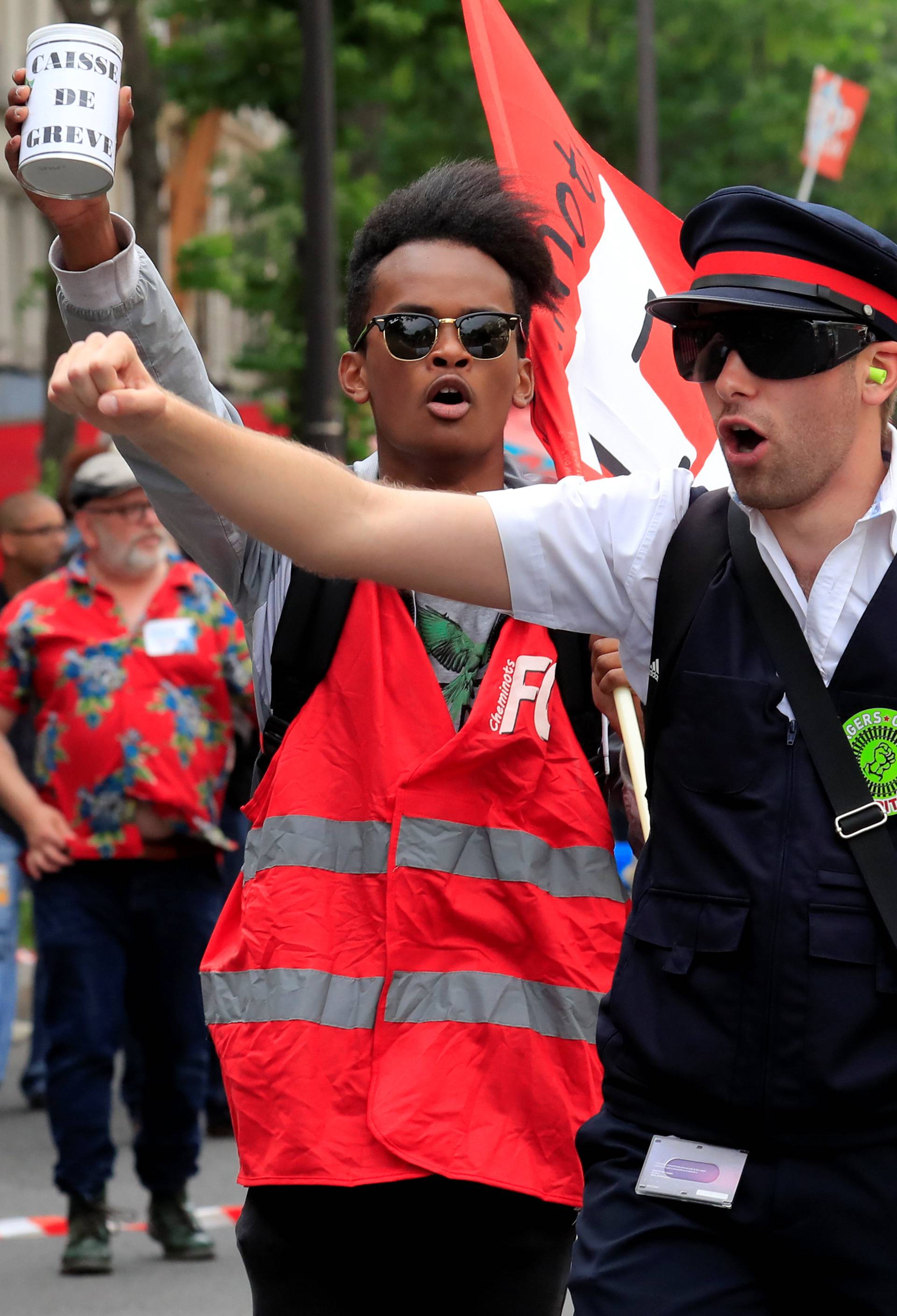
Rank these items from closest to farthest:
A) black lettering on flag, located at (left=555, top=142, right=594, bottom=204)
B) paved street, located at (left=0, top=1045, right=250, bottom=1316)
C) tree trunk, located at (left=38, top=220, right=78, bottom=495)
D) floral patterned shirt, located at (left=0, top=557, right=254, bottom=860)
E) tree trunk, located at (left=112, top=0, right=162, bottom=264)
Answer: black lettering on flag, located at (left=555, top=142, right=594, bottom=204)
paved street, located at (left=0, top=1045, right=250, bottom=1316)
floral patterned shirt, located at (left=0, top=557, right=254, bottom=860)
tree trunk, located at (left=112, top=0, right=162, bottom=264)
tree trunk, located at (left=38, top=220, right=78, bottom=495)

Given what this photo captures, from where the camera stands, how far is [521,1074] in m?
3.08

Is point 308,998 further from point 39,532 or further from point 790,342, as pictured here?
point 39,532

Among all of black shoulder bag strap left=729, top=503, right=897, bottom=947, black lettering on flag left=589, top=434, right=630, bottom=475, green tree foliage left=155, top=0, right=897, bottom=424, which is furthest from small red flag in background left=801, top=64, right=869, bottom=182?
black shoulder bag strap left=729, top=503, right=897, bottom=947

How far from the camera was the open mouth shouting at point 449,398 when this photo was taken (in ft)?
10.9

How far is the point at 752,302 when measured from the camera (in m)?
2.62

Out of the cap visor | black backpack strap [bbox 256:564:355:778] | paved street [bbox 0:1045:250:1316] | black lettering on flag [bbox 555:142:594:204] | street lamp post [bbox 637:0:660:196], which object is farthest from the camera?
street lamp post [bbox 637:0:660:196]

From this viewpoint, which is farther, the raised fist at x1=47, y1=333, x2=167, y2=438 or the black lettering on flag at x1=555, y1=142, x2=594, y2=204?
the black lettering on flag at x1=555, y1=142, x2=594, y2=204

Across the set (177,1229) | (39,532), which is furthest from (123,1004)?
(39,532)

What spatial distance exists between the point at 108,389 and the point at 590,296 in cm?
175

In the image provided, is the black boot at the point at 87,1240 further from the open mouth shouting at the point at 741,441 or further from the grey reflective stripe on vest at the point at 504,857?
the open mouth shouting at the point at 741,441

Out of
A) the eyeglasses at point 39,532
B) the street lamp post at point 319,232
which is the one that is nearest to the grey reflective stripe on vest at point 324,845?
the eyeglasses at point 39,532

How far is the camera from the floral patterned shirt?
6.07 metres

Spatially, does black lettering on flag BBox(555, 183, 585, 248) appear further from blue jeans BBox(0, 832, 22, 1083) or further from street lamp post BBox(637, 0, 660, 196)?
street lamp post BBox(637, 0, 660, 196)

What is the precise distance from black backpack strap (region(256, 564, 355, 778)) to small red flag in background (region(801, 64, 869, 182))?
14166 mm
